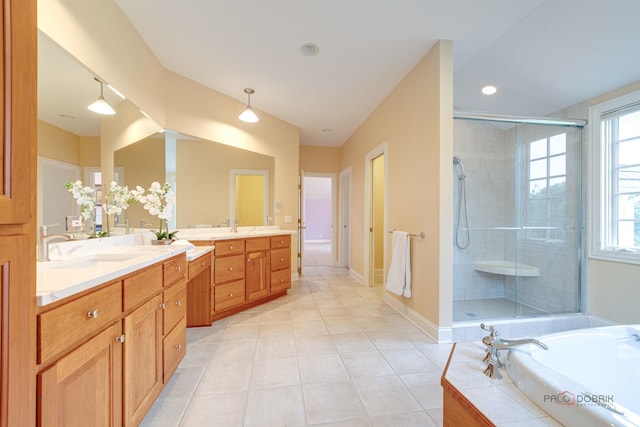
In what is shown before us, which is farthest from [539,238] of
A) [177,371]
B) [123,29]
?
[123,29]

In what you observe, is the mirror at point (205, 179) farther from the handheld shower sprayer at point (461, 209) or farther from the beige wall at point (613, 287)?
the beige wall at point (613, 287)

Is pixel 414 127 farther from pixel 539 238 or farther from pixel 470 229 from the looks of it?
pixel 539 238

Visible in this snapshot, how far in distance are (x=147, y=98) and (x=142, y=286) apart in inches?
77.8

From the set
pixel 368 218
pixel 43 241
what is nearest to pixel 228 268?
pixel 43 241

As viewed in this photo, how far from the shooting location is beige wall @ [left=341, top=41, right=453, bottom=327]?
2.20 m

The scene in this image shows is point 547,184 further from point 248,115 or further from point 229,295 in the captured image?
point 229,295

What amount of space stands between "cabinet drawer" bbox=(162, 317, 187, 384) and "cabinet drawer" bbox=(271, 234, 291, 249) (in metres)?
1.62

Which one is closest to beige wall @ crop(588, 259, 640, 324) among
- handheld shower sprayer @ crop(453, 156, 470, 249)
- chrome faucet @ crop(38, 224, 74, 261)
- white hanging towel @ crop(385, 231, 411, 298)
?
handheld shower sprayer @ crop(453, 156, 470, 249)

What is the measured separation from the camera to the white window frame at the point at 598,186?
8.25ft

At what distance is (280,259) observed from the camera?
11.3 feet

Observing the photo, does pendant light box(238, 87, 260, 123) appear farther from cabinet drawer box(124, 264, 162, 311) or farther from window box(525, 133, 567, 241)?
window box(525, 133, 567, 241)

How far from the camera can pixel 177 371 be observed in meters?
1.81

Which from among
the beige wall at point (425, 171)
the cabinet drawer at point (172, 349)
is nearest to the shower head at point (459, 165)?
the beige wall at point (425, 171)

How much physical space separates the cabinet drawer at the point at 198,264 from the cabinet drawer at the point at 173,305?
24cm
